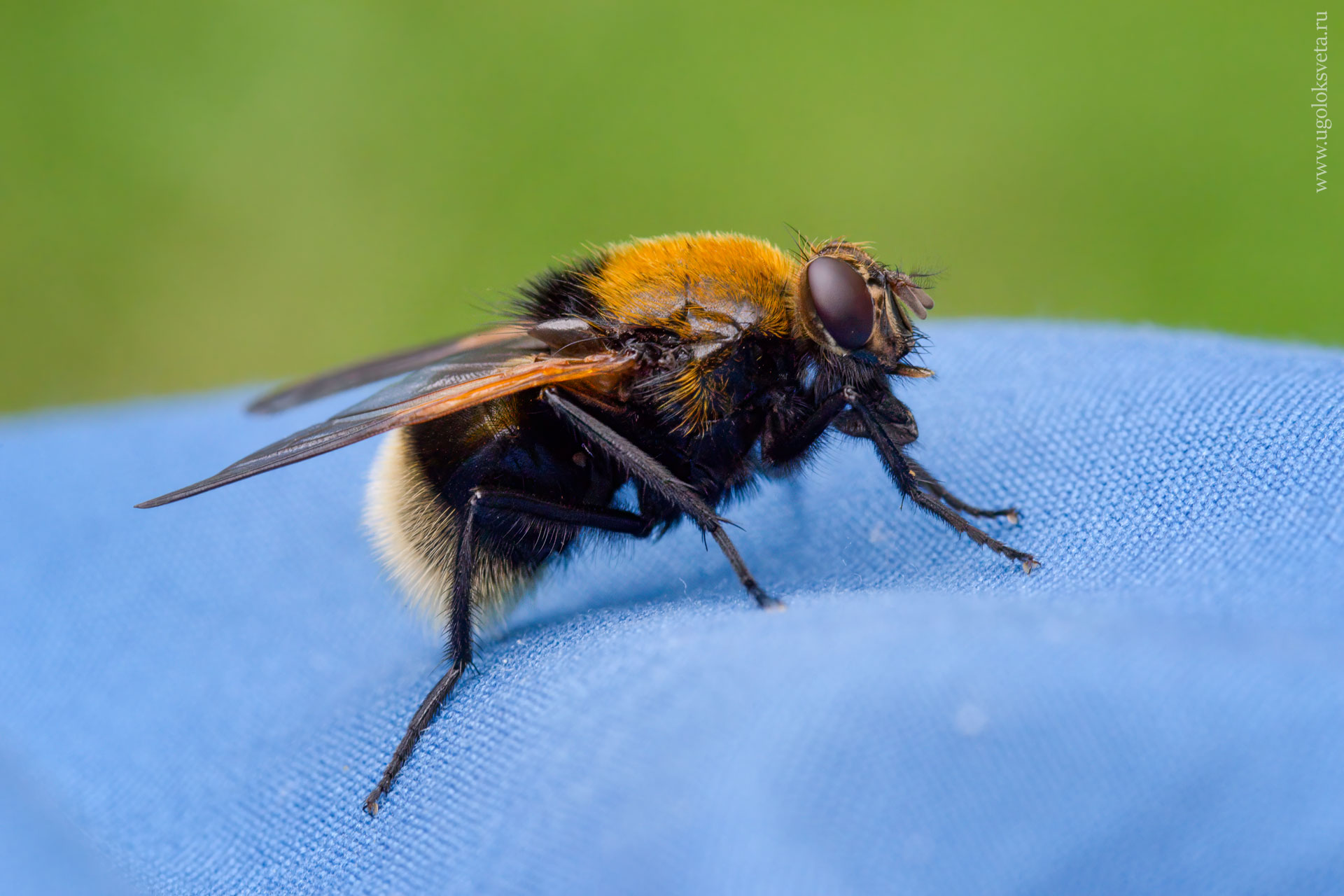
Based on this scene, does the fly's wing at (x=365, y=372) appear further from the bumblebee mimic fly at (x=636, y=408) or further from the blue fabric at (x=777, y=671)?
the blue fabric at (x=777, y=671)

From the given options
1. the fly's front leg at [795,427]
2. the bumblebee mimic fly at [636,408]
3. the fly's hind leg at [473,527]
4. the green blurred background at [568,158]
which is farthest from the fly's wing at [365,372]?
the green blurred background at [568,158]

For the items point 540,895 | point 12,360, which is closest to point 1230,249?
point 540,895

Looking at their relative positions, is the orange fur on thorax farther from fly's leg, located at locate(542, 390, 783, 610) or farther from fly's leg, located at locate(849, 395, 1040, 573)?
fly's leg, located at locate(849, 395, 1040, 573)

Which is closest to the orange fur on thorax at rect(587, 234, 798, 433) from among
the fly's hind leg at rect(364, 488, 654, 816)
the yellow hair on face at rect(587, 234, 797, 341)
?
the yellow hair on face at rect(587, 234, 797, 341)

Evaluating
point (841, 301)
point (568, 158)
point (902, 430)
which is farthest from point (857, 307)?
point (568, 158)

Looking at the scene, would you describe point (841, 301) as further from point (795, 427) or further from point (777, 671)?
point (777, 671)

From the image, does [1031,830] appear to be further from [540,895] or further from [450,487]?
[450,487]
